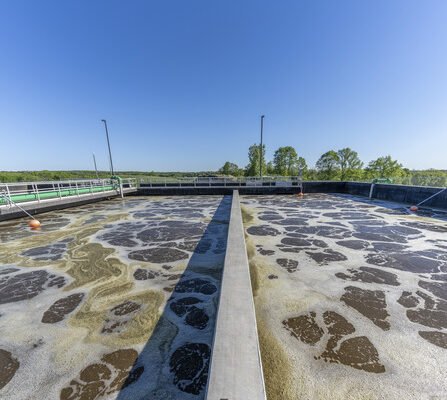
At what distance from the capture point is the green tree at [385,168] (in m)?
39.6

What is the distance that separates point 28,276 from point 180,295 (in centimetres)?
346

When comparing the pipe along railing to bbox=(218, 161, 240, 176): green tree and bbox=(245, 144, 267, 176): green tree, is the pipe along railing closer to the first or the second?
bbox=(245, 144, 267, 176): green tree

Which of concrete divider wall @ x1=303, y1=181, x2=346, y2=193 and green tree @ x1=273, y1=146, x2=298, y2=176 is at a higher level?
green tree @ x1=273, y1=146, x2=298, y2=176

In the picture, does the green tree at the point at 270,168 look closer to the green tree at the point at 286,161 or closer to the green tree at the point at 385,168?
the green tree at the point at 286,161

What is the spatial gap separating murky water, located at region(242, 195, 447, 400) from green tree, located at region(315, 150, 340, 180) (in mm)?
37712

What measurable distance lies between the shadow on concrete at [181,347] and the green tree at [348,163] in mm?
43298

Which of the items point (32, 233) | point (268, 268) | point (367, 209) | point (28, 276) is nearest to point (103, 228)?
point (32, 233)

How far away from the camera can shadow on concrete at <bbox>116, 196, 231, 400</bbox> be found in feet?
6.86

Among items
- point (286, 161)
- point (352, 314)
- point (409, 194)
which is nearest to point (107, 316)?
point (352, 314)

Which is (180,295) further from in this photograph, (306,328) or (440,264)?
(440,264)

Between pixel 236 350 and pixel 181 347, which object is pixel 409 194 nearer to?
pixel 236 350

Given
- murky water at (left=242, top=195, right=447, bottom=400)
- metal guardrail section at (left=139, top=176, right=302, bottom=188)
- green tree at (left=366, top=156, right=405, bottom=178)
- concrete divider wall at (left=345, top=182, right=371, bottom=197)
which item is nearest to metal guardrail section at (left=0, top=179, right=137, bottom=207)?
metal guardrail section at (left=139, top=176, right=302, bottom=188)

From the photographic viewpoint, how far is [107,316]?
10.4 feet

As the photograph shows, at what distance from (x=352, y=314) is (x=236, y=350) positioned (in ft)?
7.04
